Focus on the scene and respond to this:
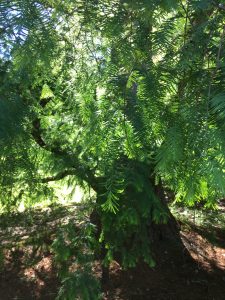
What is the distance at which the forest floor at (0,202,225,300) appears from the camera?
518 centimetres

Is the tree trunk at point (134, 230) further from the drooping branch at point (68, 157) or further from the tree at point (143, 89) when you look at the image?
the tree at point (143, 89)

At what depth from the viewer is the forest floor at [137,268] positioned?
204 inches

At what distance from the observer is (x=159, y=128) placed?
1.51m

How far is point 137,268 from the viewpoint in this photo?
18.0ft

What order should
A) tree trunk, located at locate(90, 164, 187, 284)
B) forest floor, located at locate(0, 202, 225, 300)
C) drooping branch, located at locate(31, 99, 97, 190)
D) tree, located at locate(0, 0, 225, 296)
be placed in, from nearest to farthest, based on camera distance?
tree, located at locate(0, 0, 225, 296)
tree trunk, located at locate(90, 164, 187, 284)
drooping branch, located at locate(31, 99, 97, 190)
forest floor, located at locate(0, 202, 225, 300)

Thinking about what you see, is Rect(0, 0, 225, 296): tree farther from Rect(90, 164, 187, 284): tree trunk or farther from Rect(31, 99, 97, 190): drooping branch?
Rect(31, 99, 97, 190): drooping branch

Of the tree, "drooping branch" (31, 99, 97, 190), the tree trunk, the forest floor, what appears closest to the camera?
the tree

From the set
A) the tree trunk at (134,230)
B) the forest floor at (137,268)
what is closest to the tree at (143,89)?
the tree trunk at (134,230)

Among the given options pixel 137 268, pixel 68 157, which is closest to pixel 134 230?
pixel 68 157

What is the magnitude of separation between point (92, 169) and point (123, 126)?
1509mm

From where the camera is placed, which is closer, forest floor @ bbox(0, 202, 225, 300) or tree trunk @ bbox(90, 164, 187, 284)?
tree trunk @ bbox(90, 164, 187, 284)

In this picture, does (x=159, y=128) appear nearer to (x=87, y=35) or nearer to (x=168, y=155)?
(x=168, y=155)

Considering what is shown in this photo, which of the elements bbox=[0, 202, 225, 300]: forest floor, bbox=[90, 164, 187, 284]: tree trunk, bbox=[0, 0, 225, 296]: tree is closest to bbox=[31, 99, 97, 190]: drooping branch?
bbox=[90, 164, 187, 284]: tree trunk

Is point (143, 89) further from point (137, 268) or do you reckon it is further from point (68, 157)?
point (137, 268)
